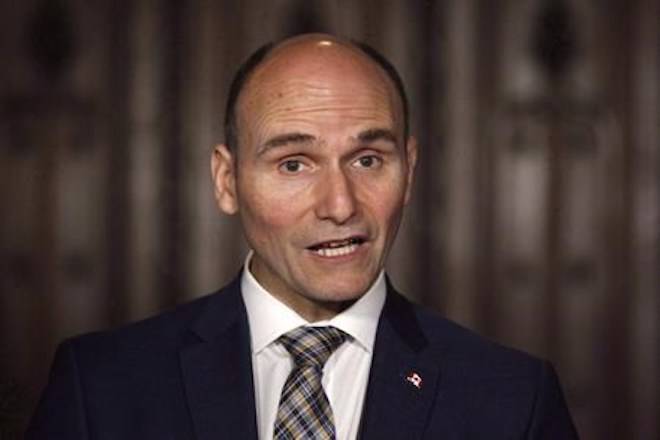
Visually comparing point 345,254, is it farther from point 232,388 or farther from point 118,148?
point 118,148

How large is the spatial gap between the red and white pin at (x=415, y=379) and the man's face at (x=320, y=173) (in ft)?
0.50

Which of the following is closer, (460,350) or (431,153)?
(460,350)

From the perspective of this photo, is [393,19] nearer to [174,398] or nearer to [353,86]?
[353,86]

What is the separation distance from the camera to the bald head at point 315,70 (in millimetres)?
2164

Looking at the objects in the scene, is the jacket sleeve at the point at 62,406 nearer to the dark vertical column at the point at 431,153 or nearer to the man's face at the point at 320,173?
the man's face at the point at 320,173

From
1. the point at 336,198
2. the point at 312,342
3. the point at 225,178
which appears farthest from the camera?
the point at 225,178

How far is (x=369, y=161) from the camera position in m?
2.11

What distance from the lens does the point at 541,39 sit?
11.6ft

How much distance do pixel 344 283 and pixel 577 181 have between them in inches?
62.8

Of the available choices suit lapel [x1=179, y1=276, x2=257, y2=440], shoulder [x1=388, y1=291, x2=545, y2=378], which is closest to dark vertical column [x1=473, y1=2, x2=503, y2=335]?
shoulder [x1=388, y1=291, x2=545, y2=378]

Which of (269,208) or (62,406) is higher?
(269,208)

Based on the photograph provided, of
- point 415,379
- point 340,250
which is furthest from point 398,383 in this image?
point 340,250

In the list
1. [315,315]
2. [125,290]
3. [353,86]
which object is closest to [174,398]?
[315,315]

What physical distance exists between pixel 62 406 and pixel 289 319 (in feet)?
1.26
